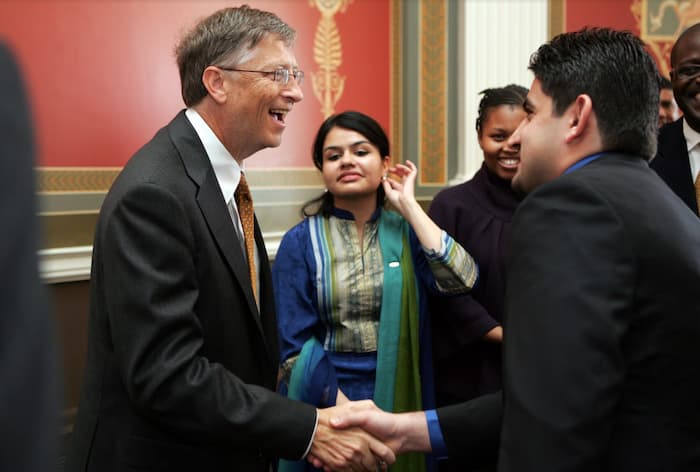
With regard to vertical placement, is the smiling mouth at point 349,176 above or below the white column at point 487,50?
below

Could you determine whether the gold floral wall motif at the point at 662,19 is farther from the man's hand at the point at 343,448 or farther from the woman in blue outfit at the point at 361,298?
the man's hand at the point at 343,448

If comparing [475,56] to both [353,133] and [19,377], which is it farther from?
[19,377]

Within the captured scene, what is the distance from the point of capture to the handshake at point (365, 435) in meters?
1.57

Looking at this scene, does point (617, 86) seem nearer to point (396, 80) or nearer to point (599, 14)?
point (396, 80)

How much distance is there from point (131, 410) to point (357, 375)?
0.85 metres

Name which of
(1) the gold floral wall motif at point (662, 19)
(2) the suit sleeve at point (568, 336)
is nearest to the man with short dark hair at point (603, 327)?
(2) the suit sleeve at point (568, 336)

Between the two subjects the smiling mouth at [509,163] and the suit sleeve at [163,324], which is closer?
the suit sleeve at [163,324]

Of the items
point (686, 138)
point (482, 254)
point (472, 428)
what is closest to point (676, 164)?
point (686, 138)

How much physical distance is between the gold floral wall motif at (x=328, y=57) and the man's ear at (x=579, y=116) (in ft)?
8.81

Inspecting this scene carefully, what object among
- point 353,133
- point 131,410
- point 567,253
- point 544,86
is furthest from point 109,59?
point 567,253

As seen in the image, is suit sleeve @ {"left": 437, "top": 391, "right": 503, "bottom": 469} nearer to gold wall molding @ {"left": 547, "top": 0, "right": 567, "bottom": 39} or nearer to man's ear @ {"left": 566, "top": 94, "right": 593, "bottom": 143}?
man's ear @ {"left": 566, "top": 94, "right": 593, "bottom": 143}

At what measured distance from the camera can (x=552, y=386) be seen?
1.01m

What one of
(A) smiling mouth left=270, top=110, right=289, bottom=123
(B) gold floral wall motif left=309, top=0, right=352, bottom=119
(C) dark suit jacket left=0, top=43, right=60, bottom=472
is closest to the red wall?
(B) gold floral wall motif left=309, top=0, right=352, bottom=119

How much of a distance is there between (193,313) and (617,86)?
34.9 inches
